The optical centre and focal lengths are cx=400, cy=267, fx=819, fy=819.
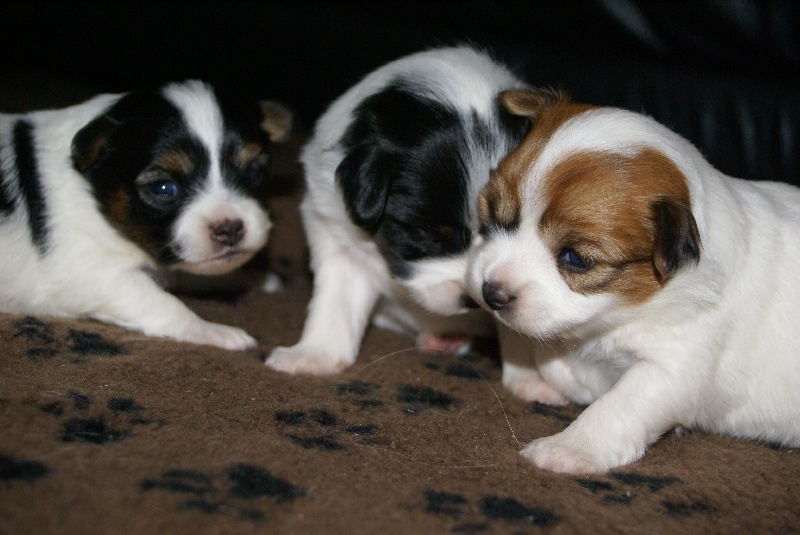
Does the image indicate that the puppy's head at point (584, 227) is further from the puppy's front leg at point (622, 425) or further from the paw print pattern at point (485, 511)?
the paw print pattern at point (485, 511)

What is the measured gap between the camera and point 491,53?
4.22m

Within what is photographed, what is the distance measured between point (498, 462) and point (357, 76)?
120 inches

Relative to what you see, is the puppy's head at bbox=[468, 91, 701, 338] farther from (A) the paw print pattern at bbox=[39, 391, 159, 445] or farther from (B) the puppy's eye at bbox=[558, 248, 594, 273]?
(A) the paw print pattern at bbox=[39, 391, 159, 445]

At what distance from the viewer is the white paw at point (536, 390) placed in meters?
3.43

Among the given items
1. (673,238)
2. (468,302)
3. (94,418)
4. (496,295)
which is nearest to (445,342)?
(468,302)

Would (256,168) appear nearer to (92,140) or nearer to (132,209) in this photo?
(132,209)

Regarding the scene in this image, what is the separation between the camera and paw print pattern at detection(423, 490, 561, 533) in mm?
2191

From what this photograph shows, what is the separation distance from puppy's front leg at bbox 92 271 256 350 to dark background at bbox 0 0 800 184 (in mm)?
2024

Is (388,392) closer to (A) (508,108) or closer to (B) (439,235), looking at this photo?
(B) (439,235)

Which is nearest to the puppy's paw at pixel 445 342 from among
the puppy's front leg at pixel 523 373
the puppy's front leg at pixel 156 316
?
→ the puppy's front leg at pixel 523 373

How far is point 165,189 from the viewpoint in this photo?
144 inches

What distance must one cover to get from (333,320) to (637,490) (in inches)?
63.6

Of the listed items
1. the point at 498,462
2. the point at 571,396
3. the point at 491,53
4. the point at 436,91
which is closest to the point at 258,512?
the point at 498,462

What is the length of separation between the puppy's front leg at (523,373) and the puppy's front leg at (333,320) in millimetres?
673
